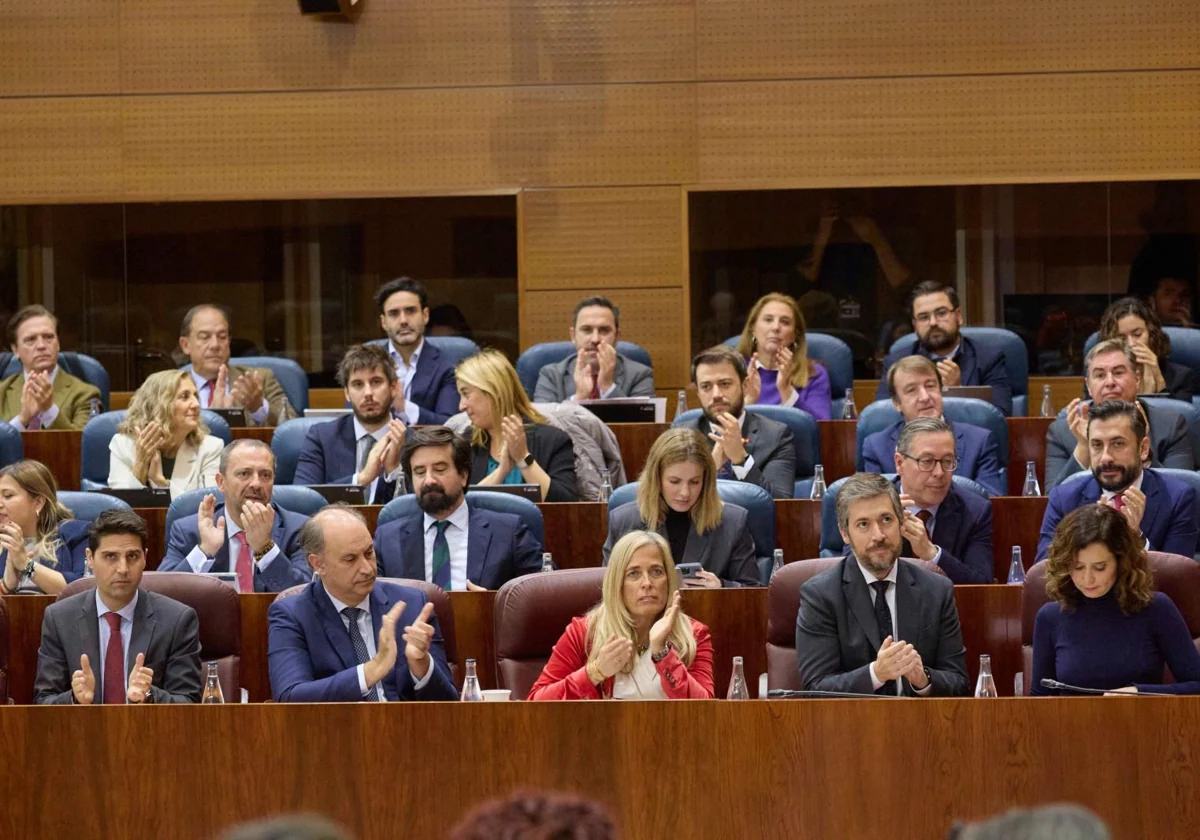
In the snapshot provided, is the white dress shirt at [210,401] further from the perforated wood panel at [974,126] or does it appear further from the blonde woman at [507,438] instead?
the perforated wood panel at [974,126]

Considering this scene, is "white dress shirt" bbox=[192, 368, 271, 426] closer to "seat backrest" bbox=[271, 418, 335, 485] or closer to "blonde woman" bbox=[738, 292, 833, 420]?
"seat backrest" bbox=[271, 418, 335, 485]

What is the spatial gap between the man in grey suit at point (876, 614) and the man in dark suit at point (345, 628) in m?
0.89

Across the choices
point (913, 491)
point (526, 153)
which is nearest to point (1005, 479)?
point (913, 491)

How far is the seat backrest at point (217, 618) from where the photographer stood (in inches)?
173

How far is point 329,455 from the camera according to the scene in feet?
20.0

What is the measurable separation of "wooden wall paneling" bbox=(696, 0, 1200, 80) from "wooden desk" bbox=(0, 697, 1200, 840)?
16.9ft

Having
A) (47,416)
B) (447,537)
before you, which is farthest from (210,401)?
(447,537)

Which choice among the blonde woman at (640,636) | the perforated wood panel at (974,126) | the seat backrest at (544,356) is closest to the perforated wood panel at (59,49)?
the seat backrest at (544,356)

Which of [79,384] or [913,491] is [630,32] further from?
[913,491]

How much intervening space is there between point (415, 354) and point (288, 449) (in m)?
1.13

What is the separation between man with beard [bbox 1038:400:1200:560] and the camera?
5.05 meters

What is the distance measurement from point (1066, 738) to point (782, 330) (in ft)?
12.6

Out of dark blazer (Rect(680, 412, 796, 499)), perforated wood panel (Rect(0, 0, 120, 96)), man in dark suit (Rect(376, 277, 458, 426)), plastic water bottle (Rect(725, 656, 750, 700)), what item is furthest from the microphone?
perforated wood panel (Rect(0, 0, 120, 96))

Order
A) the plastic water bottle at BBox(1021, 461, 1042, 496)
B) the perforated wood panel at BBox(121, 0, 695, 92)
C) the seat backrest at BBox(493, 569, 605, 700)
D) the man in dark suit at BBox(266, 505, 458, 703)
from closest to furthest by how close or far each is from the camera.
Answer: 1. the man in dark suit at BBox(266, 505, 458, 703)
2. the seat backrest at BBox(493, 569, 605, 700)
3. the plastic water bottle at BBox(1021, 461, 1042, 496)
4. the perforated wood panel at BBox(121, 0, 695, 92)
